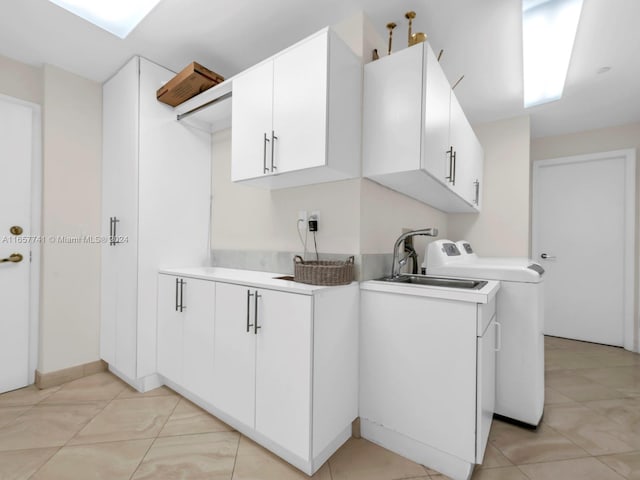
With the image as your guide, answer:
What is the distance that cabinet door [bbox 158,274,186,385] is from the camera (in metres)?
1.98

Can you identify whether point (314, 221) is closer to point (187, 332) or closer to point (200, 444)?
point (187, 332)

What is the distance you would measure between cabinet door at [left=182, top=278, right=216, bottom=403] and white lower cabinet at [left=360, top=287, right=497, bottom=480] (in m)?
0.89

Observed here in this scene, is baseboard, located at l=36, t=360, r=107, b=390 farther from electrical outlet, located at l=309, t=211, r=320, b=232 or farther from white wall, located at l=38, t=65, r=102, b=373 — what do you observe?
electrical outlet, located at l=309, t=211, r=320, b=232

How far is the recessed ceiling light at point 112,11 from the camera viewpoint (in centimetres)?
172

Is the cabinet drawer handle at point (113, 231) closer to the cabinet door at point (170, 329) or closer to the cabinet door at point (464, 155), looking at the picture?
the cabinet door at point (170, 329)

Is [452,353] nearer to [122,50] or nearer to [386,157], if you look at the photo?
[386,157]

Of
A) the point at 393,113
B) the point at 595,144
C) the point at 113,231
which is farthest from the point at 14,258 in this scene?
the point at 595,144

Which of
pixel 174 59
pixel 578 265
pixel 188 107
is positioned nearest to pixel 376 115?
pixel 188 107

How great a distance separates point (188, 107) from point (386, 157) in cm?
160

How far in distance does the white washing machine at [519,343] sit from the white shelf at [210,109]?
6.67ft

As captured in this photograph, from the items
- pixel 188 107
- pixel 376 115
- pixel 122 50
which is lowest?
pixel 376 115

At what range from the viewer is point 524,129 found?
3088 millimetres

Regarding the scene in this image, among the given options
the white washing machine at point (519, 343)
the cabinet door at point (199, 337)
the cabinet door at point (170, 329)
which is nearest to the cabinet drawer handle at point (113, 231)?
the cabinet door at point (170, 329)

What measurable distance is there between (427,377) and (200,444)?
122 cm
